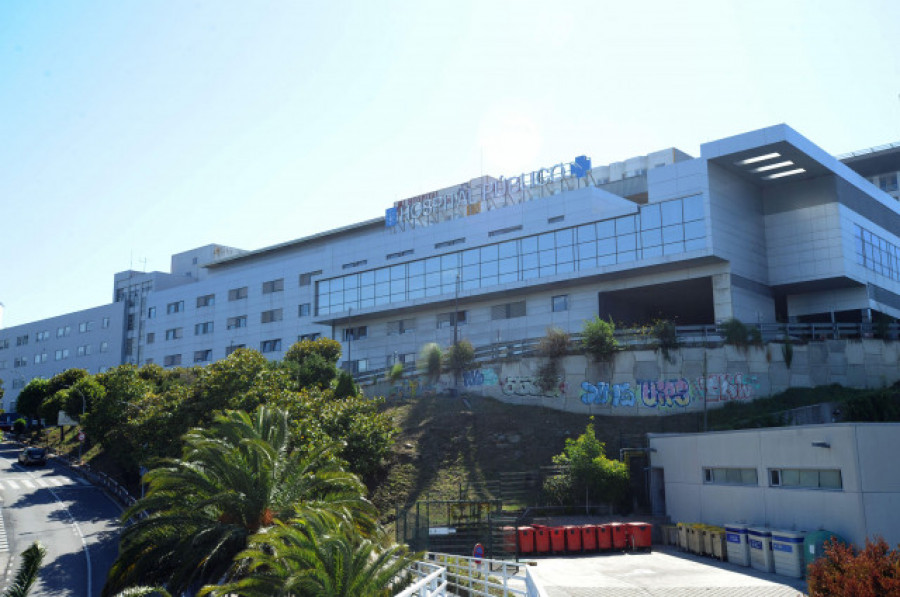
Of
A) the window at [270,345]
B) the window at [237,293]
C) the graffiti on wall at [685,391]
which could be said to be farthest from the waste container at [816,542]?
the window at [237,293]

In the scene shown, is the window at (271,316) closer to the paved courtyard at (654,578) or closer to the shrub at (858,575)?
the paved courtyard at (654,578)

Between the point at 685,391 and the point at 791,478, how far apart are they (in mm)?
16498

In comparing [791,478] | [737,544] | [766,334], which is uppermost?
[766,334]

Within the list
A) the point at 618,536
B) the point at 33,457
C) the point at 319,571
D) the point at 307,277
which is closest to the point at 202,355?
the point at 307,277

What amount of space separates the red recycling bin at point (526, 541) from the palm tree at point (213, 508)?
22.9 ft

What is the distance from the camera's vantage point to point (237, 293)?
8412 cm

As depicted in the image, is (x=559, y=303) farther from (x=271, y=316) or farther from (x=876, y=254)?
(x=271, y=316)

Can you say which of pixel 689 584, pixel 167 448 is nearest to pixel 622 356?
pixel 689 584

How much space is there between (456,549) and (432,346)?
24.3 m

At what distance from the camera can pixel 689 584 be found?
72.8 ft

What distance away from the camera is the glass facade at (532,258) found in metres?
49.1

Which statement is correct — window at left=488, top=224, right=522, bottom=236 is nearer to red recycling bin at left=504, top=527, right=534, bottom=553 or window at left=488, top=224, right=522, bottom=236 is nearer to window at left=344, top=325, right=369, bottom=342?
window at left=344, top=325, right=369, bottom=342

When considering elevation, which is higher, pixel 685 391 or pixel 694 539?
pixel 685 391

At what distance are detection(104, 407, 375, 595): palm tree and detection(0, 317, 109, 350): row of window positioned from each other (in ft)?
312
